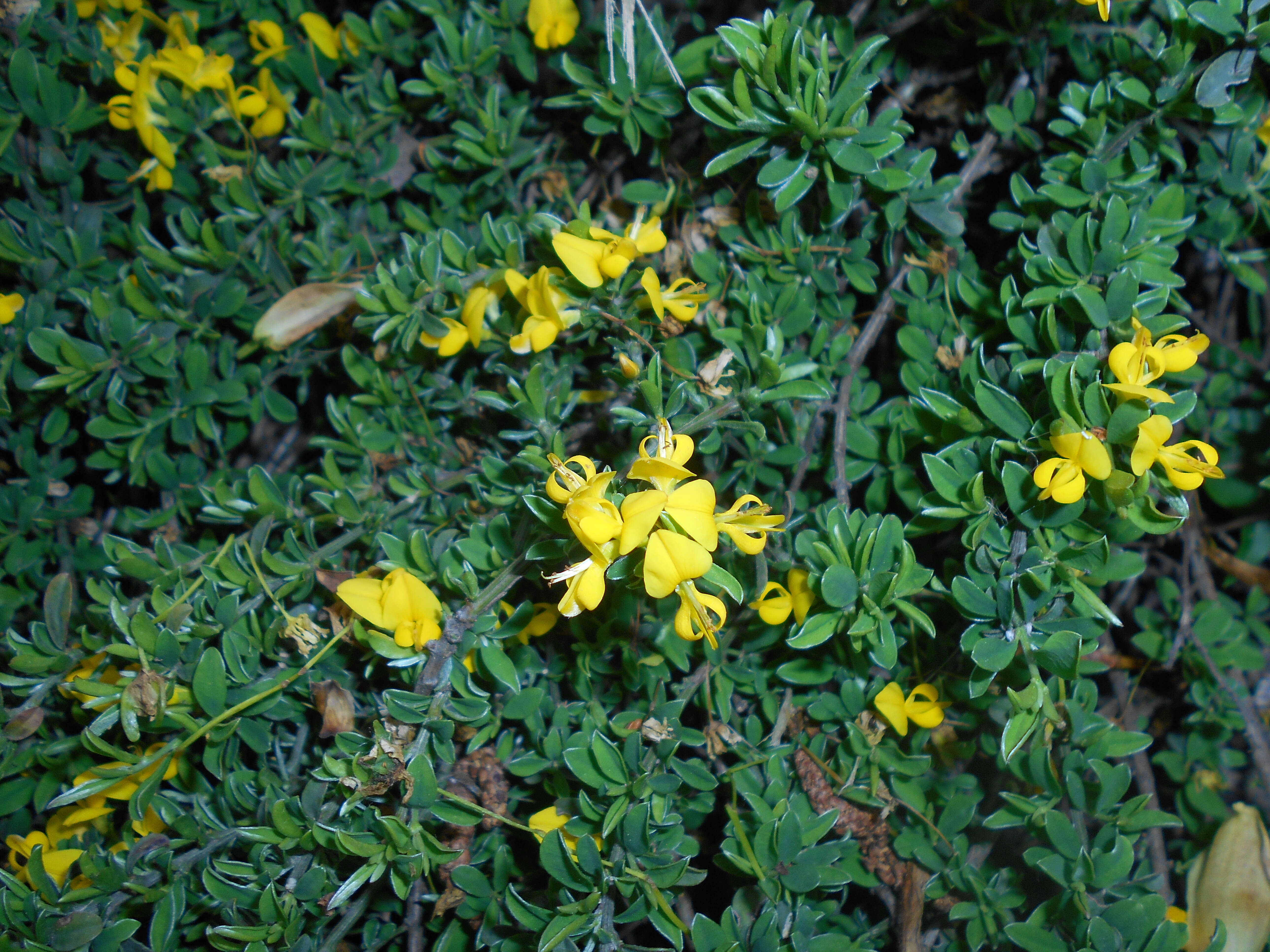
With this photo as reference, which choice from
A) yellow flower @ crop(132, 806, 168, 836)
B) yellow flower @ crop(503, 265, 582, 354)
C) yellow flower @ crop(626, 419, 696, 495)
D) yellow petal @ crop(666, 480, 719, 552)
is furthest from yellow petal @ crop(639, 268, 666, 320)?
yellow flower @ crop(132, 806, 168, 836)

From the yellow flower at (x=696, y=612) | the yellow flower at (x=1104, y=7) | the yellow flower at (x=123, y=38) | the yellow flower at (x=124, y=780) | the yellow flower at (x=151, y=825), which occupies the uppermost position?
the yellow flower at (x=123, y=38)

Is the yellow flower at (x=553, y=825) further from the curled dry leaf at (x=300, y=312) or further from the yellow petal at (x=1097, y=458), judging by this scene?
the curled dry leaf at (x=300, y=312)

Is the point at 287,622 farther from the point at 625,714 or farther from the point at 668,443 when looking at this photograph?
the point at 668,443

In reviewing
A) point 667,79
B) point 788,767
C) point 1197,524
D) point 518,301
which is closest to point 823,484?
point 788,767

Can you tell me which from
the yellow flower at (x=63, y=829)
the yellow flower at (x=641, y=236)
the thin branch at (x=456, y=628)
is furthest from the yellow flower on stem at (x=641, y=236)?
the yellow flower at (x=63, y=829)

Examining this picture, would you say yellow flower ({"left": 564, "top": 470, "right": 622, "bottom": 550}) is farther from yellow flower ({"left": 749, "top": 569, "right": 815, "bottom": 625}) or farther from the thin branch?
yellow flower ({"left": 749, "top": 569, "right": 815, "bottom": 625})

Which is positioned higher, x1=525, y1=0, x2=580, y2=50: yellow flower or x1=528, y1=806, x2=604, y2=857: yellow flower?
x1=525, y1=0, x2=580, y2=50: yellow flower

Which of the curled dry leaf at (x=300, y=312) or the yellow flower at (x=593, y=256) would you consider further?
the curled dry leaf at (x=300, y=312)
